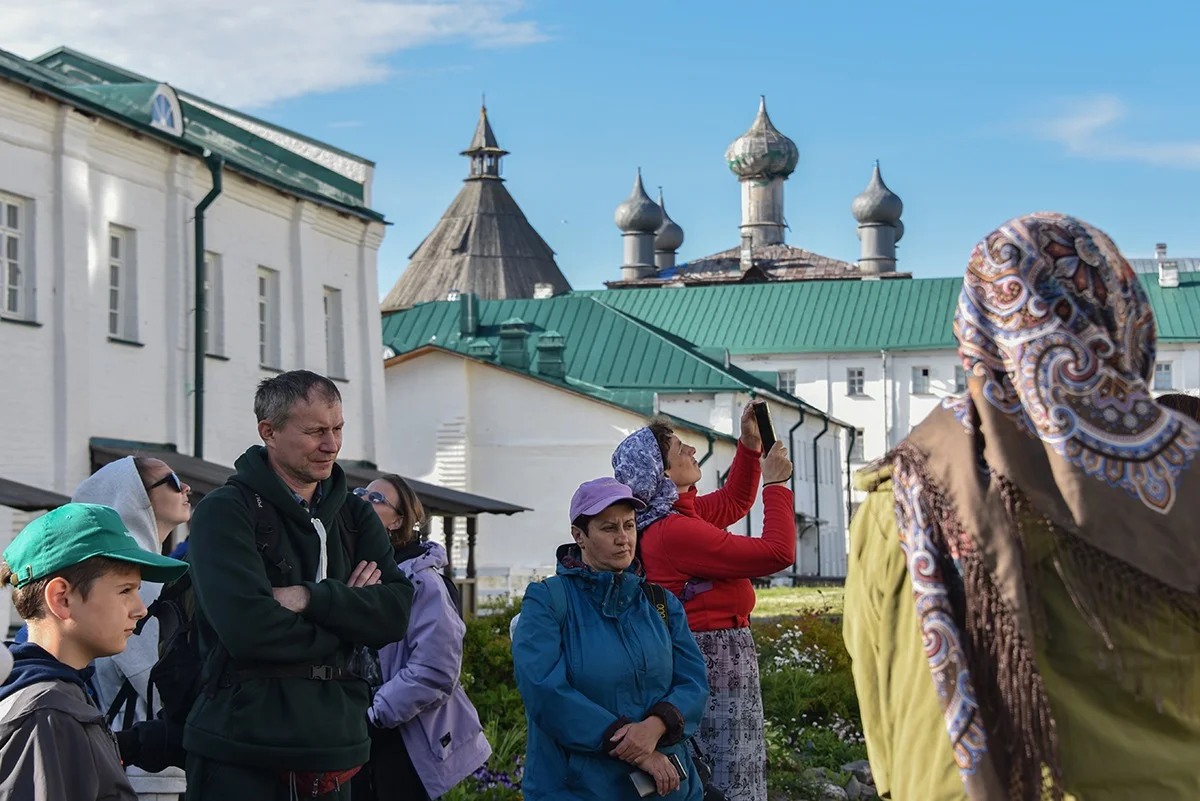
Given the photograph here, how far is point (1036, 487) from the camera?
130 inches

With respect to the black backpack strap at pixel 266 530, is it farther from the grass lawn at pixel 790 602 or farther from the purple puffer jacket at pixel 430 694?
the grass lawn at pixel 790 602

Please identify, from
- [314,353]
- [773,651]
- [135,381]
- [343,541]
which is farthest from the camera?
[314,353]

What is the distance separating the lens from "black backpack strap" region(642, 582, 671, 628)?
607 cm

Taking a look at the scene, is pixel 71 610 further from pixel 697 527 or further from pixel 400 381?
pixel 400 381

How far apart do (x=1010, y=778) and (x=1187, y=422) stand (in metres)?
0.74

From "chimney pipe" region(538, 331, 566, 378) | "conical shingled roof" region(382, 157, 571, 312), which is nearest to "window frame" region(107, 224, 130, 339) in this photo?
"chimney pipe" region(538, 331, 566, 378)

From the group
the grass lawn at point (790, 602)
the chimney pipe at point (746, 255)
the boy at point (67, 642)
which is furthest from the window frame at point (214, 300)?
the chimney pipe at point (746, 255)

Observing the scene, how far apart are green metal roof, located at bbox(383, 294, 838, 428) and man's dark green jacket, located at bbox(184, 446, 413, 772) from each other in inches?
1828

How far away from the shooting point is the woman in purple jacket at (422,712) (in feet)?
22.4

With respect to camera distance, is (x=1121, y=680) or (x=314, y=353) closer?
(x=1121, y=680)

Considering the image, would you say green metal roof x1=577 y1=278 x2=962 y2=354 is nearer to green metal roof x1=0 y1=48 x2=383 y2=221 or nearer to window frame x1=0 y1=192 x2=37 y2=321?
green metal roof x1=0 y1=48 x2=383 y2=221

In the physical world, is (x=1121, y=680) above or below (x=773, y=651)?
above

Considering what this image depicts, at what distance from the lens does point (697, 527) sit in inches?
264

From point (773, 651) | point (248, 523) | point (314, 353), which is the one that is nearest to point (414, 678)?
point (248, 523)
